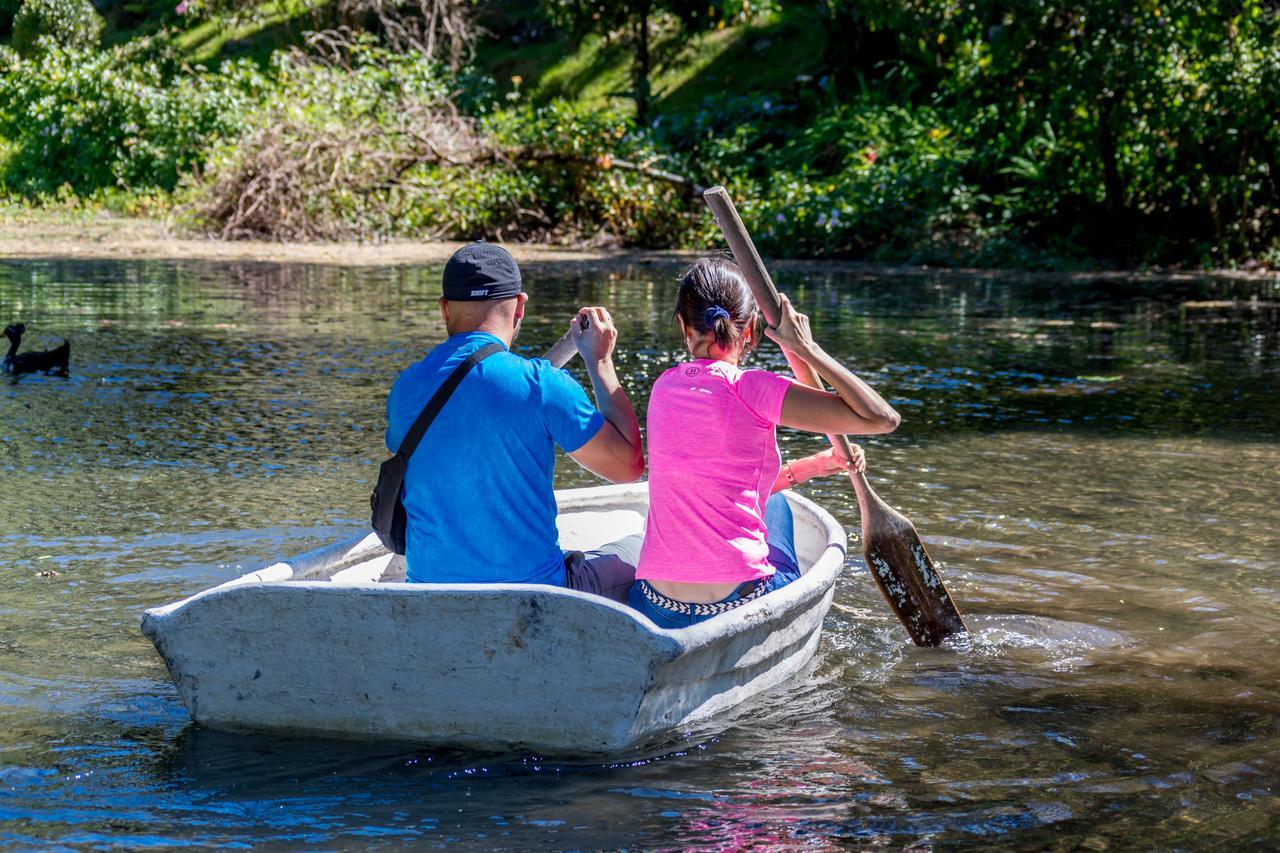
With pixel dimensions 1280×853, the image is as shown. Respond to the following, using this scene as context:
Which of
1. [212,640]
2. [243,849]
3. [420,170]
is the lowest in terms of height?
[243,849]

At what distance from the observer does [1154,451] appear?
8.28m

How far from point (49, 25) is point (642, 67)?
13999 mm

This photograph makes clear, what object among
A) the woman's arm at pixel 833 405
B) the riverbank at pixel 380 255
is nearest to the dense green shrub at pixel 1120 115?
the riverbank at pixel 380 255

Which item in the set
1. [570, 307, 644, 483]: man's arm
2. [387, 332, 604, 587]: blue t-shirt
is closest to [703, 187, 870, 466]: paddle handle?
[570, 307, 644, 483]: man's arm

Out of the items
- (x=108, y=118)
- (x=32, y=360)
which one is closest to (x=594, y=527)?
(x=32, y=360)

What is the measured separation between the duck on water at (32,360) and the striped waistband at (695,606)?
676 centimetres

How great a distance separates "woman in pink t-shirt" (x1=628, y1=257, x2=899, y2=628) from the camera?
424 centimetres

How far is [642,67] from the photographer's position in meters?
25.5

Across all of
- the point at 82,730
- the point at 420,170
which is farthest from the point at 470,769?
the point at 420,170

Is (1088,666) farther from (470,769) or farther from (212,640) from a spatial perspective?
(212,640)

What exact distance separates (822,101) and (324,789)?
20.2 m

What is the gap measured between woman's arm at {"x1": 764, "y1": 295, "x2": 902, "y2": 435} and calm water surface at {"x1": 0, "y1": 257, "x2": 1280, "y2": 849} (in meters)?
0.87

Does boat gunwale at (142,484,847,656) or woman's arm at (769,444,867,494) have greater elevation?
woman's arm at (769,444,867,494)

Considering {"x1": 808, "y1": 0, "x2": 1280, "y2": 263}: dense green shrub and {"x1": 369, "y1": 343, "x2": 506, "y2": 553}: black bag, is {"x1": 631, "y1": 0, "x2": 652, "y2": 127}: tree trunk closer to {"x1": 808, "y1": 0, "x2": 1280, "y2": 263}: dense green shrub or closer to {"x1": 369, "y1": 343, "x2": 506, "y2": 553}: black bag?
{"x1": 808, "y1": 0, "x2": 1280, "y2": 263}: dense green shrub
